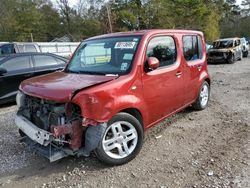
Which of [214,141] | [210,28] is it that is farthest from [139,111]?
[210,28]

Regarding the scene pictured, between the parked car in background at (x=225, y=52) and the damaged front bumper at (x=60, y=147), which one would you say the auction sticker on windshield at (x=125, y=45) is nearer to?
the damaged front bumper at (x=60, y=147)

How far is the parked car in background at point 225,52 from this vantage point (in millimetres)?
18297

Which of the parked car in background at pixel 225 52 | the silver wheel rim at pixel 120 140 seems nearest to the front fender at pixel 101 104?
the silver wheel rim at pixel 120 140

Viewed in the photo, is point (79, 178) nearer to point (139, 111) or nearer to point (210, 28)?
point (139, 111)

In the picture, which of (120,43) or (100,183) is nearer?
(100,183)

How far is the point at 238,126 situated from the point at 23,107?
3789mm

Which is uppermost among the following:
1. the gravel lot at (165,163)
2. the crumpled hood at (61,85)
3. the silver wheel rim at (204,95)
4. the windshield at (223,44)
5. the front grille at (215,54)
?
the crumpled hood at (61,85)

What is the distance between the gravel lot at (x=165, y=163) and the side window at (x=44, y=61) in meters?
3.27

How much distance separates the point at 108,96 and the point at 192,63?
100 inches

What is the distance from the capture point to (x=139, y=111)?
165 inches

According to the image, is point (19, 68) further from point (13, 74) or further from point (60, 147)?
point (60, 147)

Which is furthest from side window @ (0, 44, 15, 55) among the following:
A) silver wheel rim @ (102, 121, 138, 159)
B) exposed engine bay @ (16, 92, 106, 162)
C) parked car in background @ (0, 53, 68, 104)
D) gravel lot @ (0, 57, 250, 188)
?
silver wheel rim @ (102, 121, 138, 159)

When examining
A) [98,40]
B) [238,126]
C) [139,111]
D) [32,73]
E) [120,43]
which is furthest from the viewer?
[32,73]

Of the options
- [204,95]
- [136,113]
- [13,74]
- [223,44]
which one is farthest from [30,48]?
[223,44]
